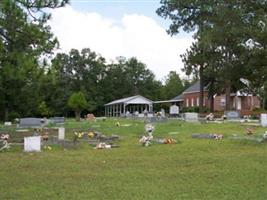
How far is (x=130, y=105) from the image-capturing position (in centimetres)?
8425

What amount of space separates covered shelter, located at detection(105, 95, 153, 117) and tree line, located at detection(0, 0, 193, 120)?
3.98 metres

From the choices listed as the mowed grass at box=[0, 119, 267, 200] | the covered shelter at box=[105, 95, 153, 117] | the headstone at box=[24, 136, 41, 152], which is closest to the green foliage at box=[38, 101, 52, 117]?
the covered shelter at box=[105, 95, 153, 117]

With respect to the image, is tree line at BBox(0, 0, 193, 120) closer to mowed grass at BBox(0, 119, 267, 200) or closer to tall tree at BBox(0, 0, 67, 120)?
tall tree at BBox(0, 0, 67, 120)

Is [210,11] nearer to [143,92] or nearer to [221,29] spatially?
[221,29]

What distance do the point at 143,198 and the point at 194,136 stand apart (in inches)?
490

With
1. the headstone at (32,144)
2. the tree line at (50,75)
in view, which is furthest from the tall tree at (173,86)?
the headstone at (32,144)

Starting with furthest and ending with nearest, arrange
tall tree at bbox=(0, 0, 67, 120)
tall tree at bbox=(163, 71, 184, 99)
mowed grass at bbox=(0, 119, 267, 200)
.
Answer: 1. tall tree at bbox=(163, 71, 184, 99)
2. tall tree at bbox=(0, 0, 67, 120)
3. mowed grass at bbox=(0, 119, 267, 200)

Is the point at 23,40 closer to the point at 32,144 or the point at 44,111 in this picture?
the point at 32,144

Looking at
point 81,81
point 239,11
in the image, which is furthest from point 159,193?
point 81,81

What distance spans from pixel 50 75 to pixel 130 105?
2426 inches

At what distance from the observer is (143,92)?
10019 cm

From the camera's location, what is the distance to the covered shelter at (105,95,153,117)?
81.2 metres

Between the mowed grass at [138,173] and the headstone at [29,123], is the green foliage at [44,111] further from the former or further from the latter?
the mowed grass at [138,173]

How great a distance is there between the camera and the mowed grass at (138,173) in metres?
9.09
